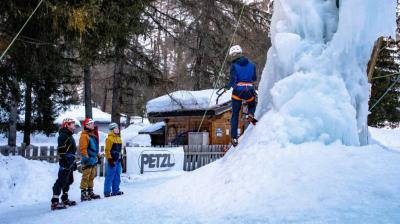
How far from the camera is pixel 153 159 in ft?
47.6

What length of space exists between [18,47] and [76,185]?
403 centimetres

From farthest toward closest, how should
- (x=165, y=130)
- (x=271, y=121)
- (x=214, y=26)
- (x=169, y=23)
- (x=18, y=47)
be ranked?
(x=165, y=130) → (x=214, y=26) → (x=169, y=23) → (x=18, y=47) → (x=271, y=121)

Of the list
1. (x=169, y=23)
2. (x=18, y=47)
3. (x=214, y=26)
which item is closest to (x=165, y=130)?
(x=214, y=26)

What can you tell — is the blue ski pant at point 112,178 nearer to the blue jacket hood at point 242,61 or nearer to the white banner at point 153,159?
the blue jacket hood at point 242,61

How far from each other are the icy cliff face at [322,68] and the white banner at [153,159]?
7840mm

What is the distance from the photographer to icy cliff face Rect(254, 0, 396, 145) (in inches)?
227

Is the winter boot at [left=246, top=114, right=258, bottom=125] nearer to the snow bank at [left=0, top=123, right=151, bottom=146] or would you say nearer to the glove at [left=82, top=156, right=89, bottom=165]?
the glove at [left=82, top=156, right=89, bottom=165]

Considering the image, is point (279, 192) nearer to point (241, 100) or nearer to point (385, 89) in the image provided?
point (241, 100)

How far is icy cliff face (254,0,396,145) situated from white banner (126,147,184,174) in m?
7.84

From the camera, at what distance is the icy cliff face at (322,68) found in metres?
5.76

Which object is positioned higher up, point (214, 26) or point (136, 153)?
point (214, 26)

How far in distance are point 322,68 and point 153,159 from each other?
9.36 m

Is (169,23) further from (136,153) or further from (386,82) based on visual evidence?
(386,82)

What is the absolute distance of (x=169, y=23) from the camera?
16.2m
